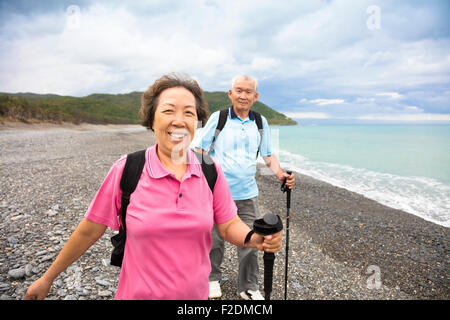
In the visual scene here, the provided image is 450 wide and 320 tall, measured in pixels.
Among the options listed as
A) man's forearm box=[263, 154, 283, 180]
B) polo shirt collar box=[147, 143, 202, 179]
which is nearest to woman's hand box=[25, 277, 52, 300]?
polo shirt collar box=[147, 143, 202, 179]

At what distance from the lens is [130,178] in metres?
1.77

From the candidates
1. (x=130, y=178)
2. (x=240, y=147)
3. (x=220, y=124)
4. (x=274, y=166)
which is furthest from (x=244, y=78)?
(x=130, y=178)

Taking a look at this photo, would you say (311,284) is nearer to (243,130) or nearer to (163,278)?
(243,130)

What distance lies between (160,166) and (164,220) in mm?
398

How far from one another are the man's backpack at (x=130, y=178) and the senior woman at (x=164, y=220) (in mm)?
40

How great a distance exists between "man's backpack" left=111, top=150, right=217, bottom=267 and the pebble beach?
2595 mm

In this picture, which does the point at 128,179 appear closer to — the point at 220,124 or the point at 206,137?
the point at 206,137

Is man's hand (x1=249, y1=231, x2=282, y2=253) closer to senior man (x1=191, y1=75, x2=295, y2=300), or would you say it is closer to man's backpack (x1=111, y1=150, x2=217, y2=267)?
man's backpack (x1=111, y1=150, x2=217, y2=267)

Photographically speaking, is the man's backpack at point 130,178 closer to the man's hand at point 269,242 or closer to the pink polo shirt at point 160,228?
the pink polo shirt at point 160,228

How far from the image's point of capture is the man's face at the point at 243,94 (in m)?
3.96

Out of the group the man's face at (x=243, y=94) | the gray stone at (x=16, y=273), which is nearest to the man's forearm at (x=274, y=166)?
the man's face at (x=243, y=94)
